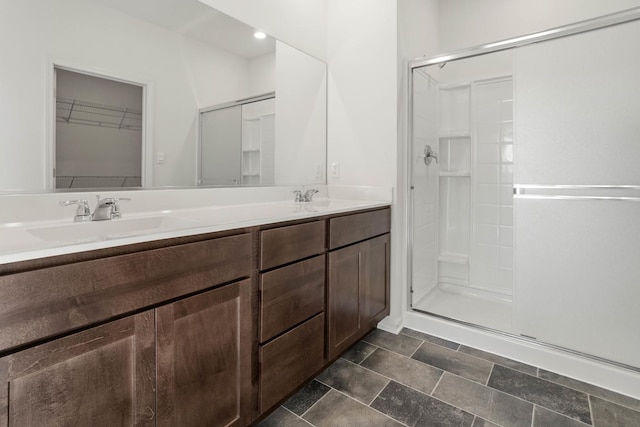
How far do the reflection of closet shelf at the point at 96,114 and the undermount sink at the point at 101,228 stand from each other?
429 mm

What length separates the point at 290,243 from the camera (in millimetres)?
1455

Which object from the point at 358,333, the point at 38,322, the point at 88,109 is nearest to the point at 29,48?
the point at 88,109

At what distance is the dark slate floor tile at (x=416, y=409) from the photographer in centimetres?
147

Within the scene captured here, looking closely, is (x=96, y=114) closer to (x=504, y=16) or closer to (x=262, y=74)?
(x=262, y=74)

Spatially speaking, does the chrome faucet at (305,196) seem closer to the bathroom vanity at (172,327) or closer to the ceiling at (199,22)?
the bathroom vanity at (172,327)

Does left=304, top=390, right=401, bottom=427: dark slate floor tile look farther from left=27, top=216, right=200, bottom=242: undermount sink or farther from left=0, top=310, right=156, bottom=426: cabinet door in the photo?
left=27, top=216, right=200, bottom=242: undermount sink

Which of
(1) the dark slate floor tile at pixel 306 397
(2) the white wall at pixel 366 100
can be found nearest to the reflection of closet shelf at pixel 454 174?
(2) the white wall at pixel 366 100

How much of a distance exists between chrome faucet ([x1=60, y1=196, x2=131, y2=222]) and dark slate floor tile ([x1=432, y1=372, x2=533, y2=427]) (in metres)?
1.65

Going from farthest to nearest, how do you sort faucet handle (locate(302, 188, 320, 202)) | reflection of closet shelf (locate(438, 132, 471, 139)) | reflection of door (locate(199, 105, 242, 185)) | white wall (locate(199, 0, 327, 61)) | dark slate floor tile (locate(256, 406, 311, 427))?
1. reflection of closet shelf (locate(438, 132, 471, 139))
2. faucet handle (locate(302, 188, 320, 202))
3. white wall (locate(199, 0, 327, 61))
4. reflection of door (locate(199, 105, 242, 185))
5. dark slate floor tile (locate(256, 406, 311, 427))

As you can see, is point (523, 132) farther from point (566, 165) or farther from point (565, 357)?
point (565, 357)

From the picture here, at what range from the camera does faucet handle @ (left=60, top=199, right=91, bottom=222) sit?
1.25 metres

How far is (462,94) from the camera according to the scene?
2994 millimetres

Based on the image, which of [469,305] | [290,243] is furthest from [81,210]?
[469,305]

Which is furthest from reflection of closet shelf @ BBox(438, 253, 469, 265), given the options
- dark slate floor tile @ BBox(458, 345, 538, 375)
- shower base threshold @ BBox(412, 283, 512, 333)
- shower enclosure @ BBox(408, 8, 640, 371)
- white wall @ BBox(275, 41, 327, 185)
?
white wall @ BBox(275, 41, 327, 185)
